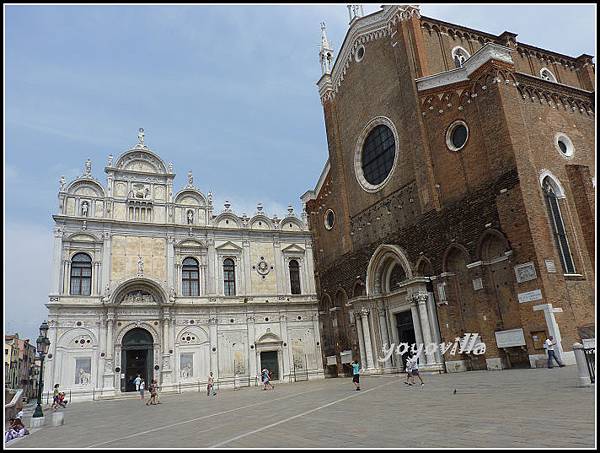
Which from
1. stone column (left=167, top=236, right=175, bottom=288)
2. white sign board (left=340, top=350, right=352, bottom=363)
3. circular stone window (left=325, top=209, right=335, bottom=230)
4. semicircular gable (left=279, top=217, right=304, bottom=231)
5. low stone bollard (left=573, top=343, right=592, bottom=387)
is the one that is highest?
semicircular gable (left=279, top=217, right=304, bottom=231)

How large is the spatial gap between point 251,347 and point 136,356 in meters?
7.09

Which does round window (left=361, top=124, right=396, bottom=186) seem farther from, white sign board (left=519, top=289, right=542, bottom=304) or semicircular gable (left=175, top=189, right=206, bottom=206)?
semicircular gable (left=175, top=189, right=206, bottom=206)

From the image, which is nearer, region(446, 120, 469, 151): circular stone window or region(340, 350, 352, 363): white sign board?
region(446, 120, 469, 151): circular stone window

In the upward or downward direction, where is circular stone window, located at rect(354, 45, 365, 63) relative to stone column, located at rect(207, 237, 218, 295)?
upward

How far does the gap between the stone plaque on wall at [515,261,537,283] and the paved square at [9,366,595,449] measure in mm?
4015

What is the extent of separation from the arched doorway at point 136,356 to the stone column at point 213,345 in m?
3.55

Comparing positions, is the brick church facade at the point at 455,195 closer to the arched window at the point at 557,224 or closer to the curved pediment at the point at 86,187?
the arched window at the point at 557,224

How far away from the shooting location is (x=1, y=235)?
5.02 meters

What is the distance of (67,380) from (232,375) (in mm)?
9338

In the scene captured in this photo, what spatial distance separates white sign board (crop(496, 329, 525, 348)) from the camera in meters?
17.4

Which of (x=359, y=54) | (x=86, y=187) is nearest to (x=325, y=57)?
(x=359, y=54)

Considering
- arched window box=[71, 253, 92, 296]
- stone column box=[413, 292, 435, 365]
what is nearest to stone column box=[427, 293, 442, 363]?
stone column box=[413, 292, 435, 365]

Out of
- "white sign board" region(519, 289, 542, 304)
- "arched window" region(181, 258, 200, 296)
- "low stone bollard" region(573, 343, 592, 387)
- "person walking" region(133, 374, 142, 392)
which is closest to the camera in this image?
"low stone bollard" region(573, 343, 592, 387)

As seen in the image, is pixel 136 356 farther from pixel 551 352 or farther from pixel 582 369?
pixel 582 369
